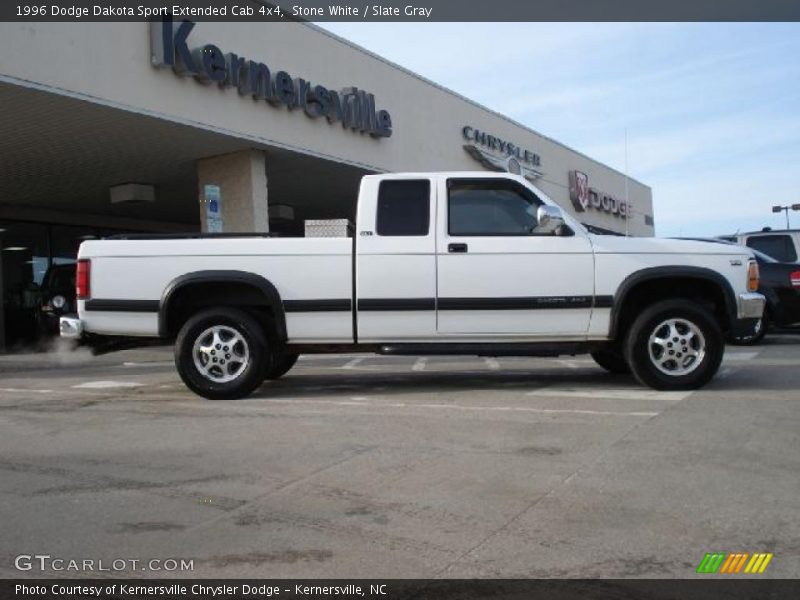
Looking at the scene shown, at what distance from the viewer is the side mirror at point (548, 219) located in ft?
22.5

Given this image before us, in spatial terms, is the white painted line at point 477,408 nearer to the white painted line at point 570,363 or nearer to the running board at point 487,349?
the running board at point 487,349

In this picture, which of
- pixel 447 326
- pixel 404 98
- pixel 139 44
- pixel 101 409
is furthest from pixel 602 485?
pixel 404 98

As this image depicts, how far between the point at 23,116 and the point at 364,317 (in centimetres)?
736

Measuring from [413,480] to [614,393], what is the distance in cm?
334

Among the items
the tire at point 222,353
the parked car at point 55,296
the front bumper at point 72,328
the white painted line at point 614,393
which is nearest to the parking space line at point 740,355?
the white painted line at point 614,393

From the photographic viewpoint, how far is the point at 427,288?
7.11m

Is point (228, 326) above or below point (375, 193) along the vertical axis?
below

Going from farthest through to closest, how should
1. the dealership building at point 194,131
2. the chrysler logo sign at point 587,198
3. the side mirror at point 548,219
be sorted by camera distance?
the chrysler logo sign at point 587,198
the dealership building at point 194,131
the side mirror at point 548,219

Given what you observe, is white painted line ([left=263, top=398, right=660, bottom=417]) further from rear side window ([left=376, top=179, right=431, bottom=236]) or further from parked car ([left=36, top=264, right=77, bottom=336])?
parked car ([left=36, top=264, right=77, bottom=336])

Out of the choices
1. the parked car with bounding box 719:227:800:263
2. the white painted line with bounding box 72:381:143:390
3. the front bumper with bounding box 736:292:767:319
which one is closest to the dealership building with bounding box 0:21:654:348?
the front bumper with bounding box 736:292:767:319

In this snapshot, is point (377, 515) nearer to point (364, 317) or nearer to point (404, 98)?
point (364, 317)

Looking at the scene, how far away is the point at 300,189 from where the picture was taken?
19.2m

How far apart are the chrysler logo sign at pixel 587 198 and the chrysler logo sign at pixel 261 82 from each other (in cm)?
1308

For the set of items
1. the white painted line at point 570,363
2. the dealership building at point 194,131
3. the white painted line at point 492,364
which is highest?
the dealership building at point 194,131
